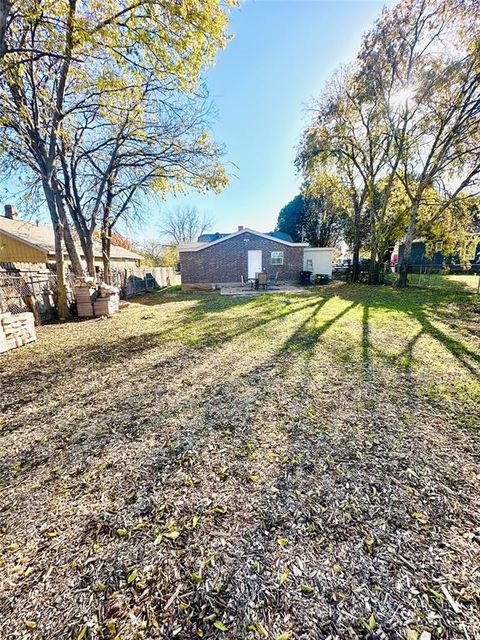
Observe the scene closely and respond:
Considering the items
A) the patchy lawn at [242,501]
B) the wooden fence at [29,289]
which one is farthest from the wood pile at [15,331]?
the patchy lawn at [242,501]

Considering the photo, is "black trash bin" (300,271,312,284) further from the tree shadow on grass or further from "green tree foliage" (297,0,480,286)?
the tree shadow on grass

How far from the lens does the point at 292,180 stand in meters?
16.6

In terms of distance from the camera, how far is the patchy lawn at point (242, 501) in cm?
125

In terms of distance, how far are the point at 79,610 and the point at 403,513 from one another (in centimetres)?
194

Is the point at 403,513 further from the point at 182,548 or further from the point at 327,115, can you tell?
the point at 327,115

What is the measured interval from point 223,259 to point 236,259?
88 cm

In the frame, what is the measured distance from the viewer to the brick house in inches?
679

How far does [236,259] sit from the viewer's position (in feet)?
57.5

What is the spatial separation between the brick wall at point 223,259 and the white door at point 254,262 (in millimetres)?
222

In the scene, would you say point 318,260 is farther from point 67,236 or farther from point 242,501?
point 242,501

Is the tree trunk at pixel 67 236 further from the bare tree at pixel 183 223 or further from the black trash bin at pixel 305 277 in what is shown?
the bare tree at pixel 183 223

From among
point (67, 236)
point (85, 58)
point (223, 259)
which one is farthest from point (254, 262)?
point (85, 58)

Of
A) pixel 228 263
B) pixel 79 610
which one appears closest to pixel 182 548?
pixel 79 610

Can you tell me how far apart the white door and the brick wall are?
8.7 inches
